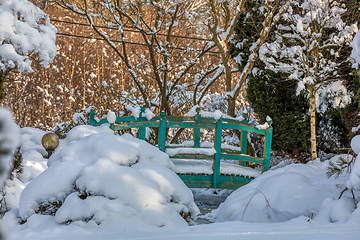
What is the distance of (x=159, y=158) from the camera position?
393 cm

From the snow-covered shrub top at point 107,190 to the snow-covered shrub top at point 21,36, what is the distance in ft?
14.7

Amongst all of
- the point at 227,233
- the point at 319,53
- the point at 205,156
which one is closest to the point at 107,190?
the point at 227,233

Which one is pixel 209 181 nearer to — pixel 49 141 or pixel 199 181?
pixel 199 181

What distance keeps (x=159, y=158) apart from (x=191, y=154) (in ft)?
9.15

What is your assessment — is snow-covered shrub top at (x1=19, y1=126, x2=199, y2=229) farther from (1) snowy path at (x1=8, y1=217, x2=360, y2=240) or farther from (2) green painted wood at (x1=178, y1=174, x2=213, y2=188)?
(2) green painted wood at (x1=178, y1=174, x2=213, y2=188)

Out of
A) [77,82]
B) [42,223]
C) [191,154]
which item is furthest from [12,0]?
[77,82]

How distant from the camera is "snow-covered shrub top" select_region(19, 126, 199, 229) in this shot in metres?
3.23

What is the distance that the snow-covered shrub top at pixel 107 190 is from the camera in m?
3.23

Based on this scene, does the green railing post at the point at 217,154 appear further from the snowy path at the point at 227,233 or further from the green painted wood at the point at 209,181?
the snowy path at the point at 227,233

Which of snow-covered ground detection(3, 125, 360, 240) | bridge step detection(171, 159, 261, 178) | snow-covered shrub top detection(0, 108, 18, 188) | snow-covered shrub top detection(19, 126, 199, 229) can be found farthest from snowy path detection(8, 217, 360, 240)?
bridge step detection(171, 159, 261, 178)

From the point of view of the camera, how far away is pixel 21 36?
25.3 feet

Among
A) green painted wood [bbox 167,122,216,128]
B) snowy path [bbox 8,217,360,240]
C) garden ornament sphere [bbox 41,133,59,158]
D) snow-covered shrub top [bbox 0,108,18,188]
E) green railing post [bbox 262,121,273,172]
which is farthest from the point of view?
green railing post [bbox 262,121,273,172]

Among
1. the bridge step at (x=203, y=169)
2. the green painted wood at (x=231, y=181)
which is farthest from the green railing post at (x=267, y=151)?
the green painted wood at (x=231, y=181)

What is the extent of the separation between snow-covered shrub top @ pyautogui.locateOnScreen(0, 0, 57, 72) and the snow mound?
4.78 meters
